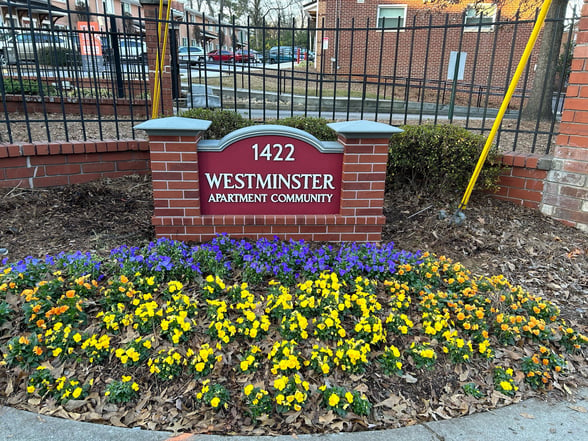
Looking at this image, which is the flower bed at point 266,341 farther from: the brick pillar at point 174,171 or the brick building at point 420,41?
the brick building at point 420,41

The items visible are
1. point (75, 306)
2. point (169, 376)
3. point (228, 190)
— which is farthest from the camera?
point (228, 190)

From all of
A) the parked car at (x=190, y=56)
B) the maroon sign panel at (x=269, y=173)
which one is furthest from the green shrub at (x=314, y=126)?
the maroon sign panel at (x=269, y=173)

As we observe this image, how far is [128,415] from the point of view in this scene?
2125 mm

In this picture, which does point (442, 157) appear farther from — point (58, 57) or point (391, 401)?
point (58, 57)

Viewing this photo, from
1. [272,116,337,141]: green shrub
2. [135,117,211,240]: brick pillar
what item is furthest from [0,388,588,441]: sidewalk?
[272,116,337,141]: green shrub

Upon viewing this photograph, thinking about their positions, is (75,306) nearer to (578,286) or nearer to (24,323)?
(24,323)

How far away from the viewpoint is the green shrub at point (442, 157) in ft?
14.4

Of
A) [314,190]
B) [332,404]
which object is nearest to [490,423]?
[332,404]

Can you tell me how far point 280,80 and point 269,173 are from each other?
539cm

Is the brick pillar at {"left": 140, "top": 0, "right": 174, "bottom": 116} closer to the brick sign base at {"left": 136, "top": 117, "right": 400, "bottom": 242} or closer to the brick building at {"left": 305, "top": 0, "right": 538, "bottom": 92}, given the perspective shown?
the brick sign base at {"left": 136, "top": 117, "right": 400, "bottom": 242}

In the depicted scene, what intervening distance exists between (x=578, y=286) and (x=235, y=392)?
2.66m

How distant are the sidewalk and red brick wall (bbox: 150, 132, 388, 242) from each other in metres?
1.74

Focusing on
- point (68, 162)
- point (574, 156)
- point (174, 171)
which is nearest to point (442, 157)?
point (574, 156)

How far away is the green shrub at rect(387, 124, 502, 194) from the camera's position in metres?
4.38
